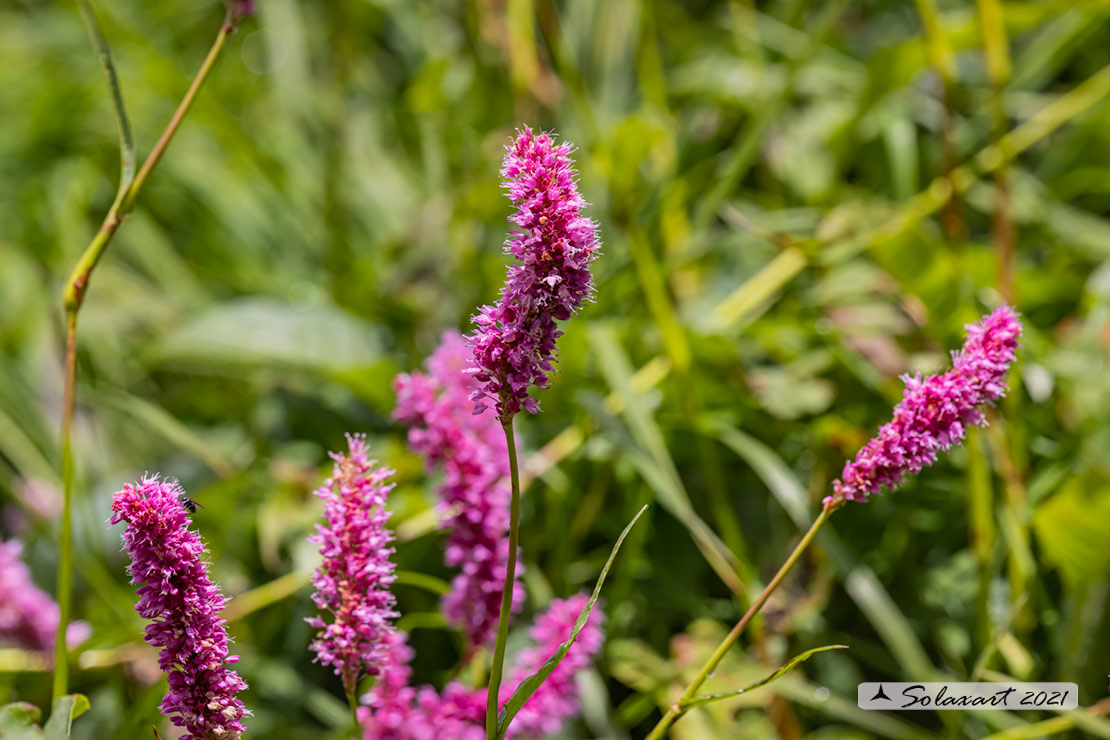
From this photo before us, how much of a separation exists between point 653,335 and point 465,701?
0.86 m

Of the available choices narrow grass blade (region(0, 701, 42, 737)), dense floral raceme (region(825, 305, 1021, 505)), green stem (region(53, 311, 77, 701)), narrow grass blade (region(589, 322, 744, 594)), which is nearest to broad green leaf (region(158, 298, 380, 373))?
narrow grass blade (region(589, 322, 744, 594))

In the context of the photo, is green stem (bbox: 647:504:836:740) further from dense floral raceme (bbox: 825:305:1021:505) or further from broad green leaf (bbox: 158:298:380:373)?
broad green leaf (bbox: 158:298:380:373)

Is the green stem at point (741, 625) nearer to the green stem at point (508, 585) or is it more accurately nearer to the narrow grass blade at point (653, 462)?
the green stem at point (508, 585)

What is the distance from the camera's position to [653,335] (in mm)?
1587

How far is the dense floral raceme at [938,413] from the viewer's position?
617 millimetres

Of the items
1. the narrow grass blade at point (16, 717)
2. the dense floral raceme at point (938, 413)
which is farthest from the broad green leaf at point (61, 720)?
the dense floral raceme at point (938, 413)

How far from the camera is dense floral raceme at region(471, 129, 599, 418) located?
1.81ft

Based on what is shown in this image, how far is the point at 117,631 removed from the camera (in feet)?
3.60

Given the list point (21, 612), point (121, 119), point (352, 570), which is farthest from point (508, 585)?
point (21, 612)

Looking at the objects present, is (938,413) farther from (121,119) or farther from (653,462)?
(121,119)

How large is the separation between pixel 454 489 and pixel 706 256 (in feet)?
3.51

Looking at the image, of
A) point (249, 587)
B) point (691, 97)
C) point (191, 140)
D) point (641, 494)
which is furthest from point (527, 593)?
point (191, 140)

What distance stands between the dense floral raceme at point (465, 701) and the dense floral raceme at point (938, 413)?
13.3 inches

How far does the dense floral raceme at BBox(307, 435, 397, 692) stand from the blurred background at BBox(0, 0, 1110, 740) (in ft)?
1.04
